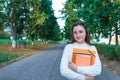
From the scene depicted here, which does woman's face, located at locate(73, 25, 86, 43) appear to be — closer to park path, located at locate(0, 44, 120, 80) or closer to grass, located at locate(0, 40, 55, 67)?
park path, located at locate(0, 44, 120, 80)

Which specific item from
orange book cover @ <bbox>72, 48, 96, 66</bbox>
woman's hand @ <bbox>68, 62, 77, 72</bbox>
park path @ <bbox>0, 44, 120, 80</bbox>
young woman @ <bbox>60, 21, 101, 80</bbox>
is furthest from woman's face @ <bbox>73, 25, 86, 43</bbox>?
park path @ <bbox>0, 44, 120, 80</bbox>

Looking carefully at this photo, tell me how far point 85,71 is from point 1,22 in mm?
49133

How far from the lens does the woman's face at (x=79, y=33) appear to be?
3.34m

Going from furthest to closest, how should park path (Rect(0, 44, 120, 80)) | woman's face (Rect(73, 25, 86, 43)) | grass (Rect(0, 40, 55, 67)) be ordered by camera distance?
grass (Rect(0, 40, 55, 67)) < park path (Rect(0, 44, 120, 80)) < woman's face (Rect(73, 25, 86, 43))

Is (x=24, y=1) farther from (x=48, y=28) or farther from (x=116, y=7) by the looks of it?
(x=116, y=7)

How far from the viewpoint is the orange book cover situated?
3258 mm

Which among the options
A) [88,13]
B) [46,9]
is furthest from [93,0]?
[46,9]

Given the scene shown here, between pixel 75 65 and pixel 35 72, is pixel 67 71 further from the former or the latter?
pixel 35 72

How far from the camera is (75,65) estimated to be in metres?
3.24

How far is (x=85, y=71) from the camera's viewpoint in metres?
3.21

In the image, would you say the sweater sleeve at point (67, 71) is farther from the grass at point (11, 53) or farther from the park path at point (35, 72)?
the grass at point (11, 53)

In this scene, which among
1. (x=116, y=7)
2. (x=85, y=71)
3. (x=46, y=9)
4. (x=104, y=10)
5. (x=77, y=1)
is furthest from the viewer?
(x=46, y=9)

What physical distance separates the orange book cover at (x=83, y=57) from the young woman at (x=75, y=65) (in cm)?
4

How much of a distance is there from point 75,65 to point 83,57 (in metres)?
0.11
